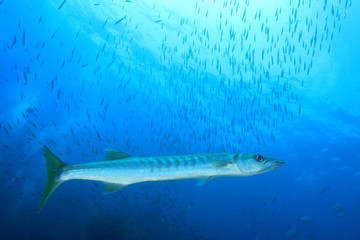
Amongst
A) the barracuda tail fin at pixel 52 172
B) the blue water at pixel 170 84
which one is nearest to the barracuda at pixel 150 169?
the barracuda tail fin at pixel 52 172

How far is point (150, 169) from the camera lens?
2.77 meters

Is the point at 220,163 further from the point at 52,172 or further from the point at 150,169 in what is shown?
the point at 52,172

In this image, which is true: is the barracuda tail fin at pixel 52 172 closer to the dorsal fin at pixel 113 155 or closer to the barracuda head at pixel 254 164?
the dorsal fin at pixel 113 155

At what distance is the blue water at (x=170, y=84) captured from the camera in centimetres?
1750

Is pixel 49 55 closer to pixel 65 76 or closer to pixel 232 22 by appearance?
pixel 65 76

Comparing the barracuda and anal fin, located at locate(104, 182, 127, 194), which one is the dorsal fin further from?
anal fin, located at locate(104, 182, 127, 194)

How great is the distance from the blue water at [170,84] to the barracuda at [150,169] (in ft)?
28.5

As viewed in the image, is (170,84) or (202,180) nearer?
(202,180)

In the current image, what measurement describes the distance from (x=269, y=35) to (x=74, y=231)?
24.1 metres

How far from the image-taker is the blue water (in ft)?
57.4

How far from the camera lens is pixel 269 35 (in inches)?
766

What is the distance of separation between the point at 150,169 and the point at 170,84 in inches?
1079

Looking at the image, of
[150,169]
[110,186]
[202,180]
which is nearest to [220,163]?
[202,180]

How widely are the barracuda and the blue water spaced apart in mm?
8700
